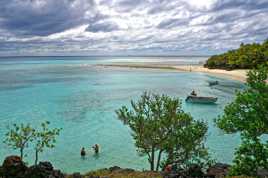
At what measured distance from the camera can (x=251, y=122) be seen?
17.2 metres

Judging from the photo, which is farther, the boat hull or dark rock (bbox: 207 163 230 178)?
the boat hull

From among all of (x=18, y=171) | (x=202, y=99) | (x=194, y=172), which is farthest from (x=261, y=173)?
(x=202, y=99)

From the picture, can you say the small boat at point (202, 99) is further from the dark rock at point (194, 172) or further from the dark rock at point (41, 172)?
the dark rock at point (41, 172)

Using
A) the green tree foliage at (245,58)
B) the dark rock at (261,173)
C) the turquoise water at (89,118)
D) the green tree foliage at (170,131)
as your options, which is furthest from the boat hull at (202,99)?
the green tree foliage at (245,58)

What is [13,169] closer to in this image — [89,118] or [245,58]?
[89,118]

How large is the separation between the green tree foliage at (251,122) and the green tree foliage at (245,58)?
120 m

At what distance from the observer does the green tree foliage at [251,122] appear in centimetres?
1661

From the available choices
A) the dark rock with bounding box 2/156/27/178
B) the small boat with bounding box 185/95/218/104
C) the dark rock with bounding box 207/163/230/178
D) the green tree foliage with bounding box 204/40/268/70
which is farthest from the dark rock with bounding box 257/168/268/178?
the green tree foliage with bounding box 204/40/268/70

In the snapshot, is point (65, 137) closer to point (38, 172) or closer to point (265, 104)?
point (38, 172)

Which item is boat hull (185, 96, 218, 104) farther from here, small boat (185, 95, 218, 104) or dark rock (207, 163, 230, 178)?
dark rock (207, 163, 230, 178)

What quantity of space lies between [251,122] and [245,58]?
5176 inches

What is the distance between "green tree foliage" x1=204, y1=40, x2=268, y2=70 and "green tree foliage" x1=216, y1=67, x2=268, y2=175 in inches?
4715

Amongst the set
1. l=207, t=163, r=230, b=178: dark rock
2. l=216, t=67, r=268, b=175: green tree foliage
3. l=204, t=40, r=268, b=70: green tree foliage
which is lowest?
l=207, t=163, r=230, b=178: dark rock

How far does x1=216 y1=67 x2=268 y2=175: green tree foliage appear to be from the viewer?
16.6 m
